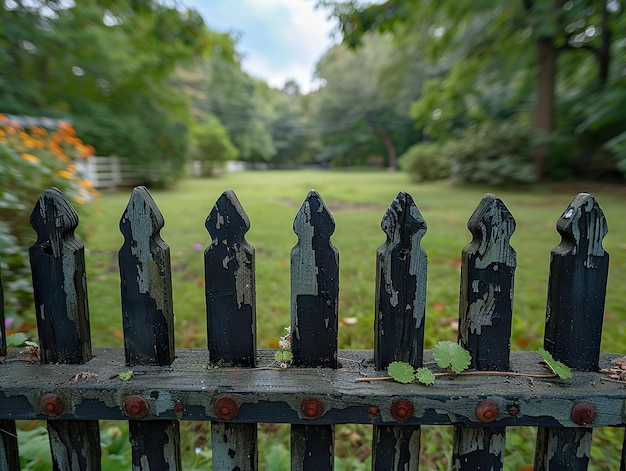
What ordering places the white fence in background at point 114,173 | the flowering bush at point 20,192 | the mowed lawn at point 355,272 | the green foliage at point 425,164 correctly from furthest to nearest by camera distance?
1. the green foliage at point 425,164
2. the white fence in background at point 114,173
3. the mowed lawn at point 355,272
4. the flowering bush at point 20,192

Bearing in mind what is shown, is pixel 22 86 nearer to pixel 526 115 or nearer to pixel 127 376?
pixel 127 376

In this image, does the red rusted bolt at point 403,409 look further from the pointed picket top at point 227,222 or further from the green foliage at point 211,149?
the green foliage at point 211,149

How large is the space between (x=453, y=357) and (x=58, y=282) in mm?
928

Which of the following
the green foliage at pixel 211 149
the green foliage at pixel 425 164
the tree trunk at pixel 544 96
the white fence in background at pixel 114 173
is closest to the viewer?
the tree trunk at pixel 544 96

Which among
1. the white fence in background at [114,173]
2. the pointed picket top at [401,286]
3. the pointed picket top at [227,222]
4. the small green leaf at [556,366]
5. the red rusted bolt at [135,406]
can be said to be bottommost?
the red rusted bolt at [135,406]

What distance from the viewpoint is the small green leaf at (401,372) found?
87cm

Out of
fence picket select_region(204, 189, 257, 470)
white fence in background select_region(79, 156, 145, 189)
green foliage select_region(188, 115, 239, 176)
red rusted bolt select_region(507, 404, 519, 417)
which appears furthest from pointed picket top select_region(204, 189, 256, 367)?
green foliage select_region(188, 115, 239, 176)

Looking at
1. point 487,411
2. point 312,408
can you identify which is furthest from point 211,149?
point 487,411

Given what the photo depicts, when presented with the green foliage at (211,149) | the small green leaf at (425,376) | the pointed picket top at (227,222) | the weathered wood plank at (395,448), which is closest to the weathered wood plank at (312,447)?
the weathered wood plank at (395,448)

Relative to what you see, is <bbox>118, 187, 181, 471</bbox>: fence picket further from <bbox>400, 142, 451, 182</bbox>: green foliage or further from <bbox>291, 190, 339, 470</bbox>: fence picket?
<bbox>400, 142, 451, 182</bbox>: green foliage

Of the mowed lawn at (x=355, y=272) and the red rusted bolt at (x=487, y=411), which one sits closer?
the red rusted bolt at (x=487, y=411)

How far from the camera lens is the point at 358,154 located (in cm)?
4297

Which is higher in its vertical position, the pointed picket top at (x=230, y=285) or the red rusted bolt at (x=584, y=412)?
the pointed picket top at (x=230, y=285)

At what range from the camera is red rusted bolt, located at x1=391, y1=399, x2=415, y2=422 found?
842 mm
